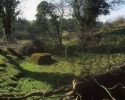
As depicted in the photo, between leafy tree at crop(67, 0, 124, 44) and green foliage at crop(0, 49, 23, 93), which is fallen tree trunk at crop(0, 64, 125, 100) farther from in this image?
leafy tree at crop(67, 0, 124, 44)

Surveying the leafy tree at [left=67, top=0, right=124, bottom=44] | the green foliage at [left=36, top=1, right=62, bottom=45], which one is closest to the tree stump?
the green foliage at [left=36, top=1, right=62, bottom=45]

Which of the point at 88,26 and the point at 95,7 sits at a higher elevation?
the point at 95,7

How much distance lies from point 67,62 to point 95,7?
41.3 ft

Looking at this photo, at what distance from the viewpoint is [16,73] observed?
42.2 ft

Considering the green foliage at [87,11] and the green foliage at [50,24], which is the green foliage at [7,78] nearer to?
the green foliage at [50,24]

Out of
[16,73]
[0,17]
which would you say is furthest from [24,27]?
[16,73]

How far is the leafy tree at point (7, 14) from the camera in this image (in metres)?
30.3

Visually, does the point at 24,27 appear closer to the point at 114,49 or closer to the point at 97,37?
the point at 97,37

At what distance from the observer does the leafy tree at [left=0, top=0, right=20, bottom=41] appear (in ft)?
99.5

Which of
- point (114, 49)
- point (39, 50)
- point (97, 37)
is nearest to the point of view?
point (114, 49)

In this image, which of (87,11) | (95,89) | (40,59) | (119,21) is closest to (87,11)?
(87,11)

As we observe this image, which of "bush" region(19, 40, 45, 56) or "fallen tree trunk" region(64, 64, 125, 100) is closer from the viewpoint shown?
"fallen tree trunk" region(64, 64, 125, 100)

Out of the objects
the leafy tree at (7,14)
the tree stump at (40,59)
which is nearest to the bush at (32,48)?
the tree stump at (40,59)

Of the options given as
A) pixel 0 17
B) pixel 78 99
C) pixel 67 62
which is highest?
pixel 0 17
